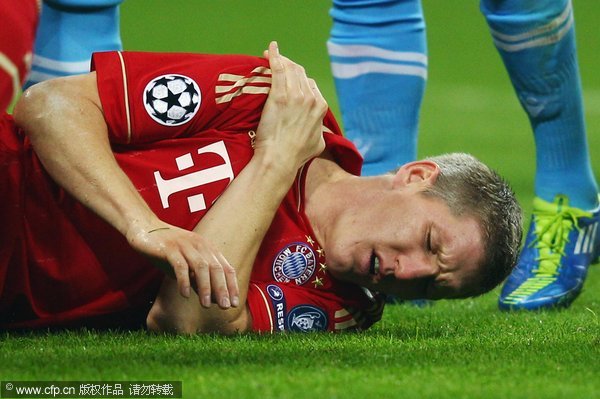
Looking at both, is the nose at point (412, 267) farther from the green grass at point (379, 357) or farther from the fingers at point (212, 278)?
the fingers at point (212, 278)

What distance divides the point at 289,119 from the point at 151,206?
0.32 meters

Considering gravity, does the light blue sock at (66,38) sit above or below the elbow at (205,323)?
above

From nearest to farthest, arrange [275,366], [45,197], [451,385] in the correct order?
1. [451,385]
2. [275,366]
3. [45,197]

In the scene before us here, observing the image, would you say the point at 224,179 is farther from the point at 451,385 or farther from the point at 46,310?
the point at 451,385

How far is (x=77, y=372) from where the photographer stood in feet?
6.64

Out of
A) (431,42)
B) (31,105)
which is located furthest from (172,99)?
(431,42)

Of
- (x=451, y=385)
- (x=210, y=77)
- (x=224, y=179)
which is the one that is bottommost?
(x=451, y=385)

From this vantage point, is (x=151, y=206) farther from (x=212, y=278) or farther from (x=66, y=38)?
(x=66, y=38)

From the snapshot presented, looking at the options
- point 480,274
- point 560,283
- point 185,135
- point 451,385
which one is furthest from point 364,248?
point 560,283

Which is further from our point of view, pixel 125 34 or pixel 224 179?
pixel 125 34

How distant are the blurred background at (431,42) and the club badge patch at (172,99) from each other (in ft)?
18.0

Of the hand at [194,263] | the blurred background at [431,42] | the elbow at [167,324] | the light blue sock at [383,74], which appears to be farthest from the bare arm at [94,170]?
the blurred background at [431,42]

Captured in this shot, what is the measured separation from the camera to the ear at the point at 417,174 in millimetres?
2689

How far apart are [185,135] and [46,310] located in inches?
17.1
